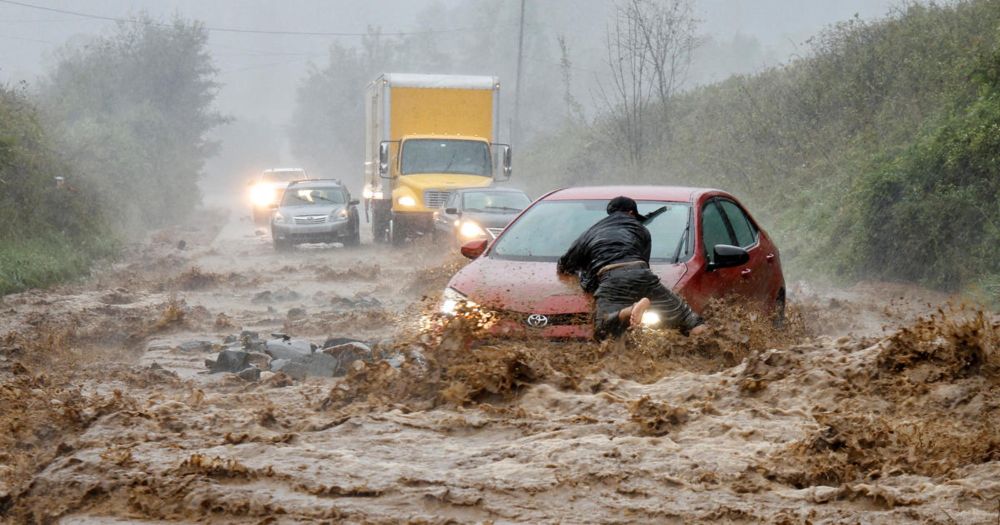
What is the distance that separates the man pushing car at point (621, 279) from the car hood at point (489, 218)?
1218 centimetres

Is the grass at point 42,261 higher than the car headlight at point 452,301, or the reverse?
the car headlight at point 452,301

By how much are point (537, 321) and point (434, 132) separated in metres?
19.0

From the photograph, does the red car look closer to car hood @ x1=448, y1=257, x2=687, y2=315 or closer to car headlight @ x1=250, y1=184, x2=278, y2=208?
car hood @ x1=448, y1=257, x2=687, y2=315

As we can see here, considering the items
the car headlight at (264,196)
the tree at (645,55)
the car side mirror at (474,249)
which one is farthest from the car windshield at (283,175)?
the car side mirror at (474,249)

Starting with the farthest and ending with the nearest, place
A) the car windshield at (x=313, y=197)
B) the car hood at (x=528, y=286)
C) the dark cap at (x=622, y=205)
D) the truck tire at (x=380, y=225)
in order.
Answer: the car windshield at (x=313, y=197)
the truck tire at (x=380, y=225)
the dark cap at (x=622, y=205)
the car hood at (x=528, y=286)

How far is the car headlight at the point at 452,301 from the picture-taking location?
798 cm


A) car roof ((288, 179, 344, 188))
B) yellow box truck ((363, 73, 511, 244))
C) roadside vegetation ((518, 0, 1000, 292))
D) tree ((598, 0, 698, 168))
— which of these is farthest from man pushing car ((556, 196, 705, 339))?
tree ((598, 0, 698, 168))

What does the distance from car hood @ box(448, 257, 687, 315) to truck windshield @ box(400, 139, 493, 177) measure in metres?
17.3

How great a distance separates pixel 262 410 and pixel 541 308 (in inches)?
78.0

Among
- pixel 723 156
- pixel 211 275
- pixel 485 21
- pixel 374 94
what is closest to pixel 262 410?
pixel 211 275

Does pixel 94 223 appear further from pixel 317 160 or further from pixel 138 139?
pixel 317 160

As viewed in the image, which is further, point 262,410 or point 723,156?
point 723,156

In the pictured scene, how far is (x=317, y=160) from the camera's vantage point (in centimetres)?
9644

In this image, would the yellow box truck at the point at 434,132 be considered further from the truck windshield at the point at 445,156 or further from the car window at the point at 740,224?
the car window at the point at 740,224
